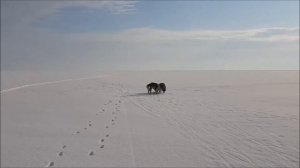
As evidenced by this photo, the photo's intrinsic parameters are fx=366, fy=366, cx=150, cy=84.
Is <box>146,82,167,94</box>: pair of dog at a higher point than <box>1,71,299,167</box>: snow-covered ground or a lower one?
higher

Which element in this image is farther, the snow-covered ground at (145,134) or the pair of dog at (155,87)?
the pair of dog at (155,87)

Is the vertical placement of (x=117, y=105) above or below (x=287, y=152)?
above

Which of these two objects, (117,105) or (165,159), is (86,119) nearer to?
(117,105)

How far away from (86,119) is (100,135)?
2306 millimetres

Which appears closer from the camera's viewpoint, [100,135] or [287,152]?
[287,152]

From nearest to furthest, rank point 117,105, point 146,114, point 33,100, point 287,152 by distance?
point 287,152, point 146,114, point 33,100, point 117,105

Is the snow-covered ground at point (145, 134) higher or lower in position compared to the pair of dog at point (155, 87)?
lower

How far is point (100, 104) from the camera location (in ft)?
51.3

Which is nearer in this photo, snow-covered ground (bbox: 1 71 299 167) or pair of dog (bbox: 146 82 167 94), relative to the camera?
snow-covered ground (bbox: 1 71 299 167)

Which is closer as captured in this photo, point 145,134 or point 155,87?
point 145,134

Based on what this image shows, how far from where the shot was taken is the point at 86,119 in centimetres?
1182

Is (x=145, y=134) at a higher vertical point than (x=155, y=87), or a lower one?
lower

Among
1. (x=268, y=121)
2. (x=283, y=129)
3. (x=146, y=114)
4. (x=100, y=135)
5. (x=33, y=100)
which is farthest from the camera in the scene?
(x=33, y=100)

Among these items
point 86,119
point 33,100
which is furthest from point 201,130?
point 33,100
